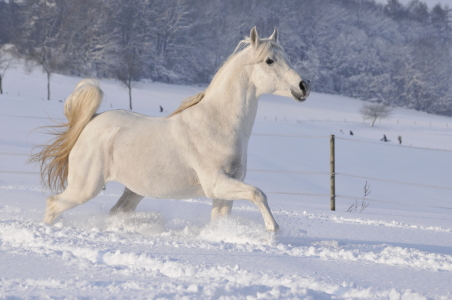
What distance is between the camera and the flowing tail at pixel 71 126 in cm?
461

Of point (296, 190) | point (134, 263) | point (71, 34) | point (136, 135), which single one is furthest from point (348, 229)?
point (71, 34)

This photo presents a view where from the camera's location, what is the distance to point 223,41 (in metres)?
76.2

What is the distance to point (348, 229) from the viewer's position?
196 inches

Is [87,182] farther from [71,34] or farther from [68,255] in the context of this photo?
[71,34]

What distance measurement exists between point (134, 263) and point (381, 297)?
1.44m

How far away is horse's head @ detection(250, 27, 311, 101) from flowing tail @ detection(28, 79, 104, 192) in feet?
5.24

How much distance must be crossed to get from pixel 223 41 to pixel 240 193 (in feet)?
244

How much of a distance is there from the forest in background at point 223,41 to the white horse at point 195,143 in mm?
51246

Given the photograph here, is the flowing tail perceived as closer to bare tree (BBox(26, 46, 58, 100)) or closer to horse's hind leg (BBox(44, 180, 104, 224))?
horse's hind leg (BBox(44, 180, 104, 224))

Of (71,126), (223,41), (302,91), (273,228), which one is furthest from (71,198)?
(223,41)

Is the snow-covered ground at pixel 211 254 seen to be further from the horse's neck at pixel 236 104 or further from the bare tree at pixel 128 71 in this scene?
the bare tree at pixel 128 71

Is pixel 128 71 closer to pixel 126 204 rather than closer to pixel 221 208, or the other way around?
pixel 126 204

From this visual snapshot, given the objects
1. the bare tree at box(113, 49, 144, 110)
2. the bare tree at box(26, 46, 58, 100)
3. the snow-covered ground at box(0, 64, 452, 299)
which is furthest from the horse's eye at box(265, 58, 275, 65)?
the bare tree at box(113, 49, 144, 110)

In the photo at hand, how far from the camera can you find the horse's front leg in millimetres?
3648
